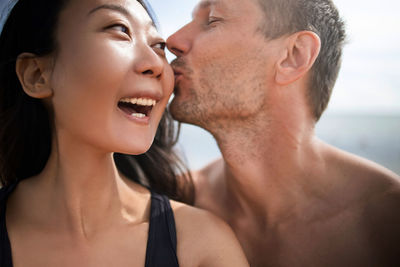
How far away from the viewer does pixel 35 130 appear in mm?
2365

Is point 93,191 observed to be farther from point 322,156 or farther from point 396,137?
point 396,137

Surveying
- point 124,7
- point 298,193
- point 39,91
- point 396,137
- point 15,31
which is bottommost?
point 396,137

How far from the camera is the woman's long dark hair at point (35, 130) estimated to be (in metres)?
1.93

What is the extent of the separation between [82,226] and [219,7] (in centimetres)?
191

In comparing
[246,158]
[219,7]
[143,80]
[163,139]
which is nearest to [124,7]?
[143,80]

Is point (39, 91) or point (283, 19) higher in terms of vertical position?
point (283, 19)

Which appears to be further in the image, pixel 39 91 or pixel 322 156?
pixel 322 156

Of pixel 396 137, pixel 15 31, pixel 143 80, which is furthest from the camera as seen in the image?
pixel 396 137

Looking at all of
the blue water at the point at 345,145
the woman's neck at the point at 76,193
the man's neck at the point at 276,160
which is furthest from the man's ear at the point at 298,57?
the blue water at the point at 345,145

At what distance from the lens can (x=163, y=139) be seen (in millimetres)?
2822

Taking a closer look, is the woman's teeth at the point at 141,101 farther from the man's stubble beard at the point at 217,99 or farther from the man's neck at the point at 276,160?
the man's neck at the point at 276,160

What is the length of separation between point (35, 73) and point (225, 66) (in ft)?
4.44

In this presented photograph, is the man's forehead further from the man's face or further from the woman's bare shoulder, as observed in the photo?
the woman's bare shoulder

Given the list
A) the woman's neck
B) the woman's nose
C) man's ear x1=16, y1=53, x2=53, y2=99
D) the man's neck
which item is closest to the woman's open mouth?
the woman's nose
